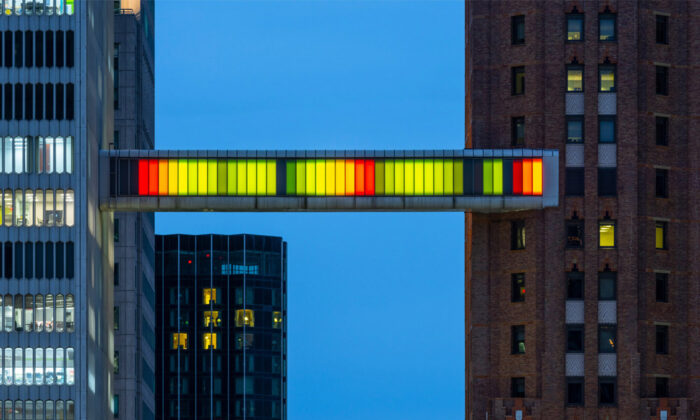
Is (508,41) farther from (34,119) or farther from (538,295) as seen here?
(34,119)

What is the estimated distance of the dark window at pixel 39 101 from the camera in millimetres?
137375

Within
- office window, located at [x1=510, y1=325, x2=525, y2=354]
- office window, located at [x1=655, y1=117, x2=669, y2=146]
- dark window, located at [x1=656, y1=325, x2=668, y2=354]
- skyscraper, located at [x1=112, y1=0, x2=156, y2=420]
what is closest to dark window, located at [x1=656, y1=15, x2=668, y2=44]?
office window, located at [x1=655, y1=117, x2=669, y2=146]

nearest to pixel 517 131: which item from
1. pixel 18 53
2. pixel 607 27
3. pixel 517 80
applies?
pixel 517 80

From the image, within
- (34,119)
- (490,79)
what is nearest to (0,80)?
(34,119)

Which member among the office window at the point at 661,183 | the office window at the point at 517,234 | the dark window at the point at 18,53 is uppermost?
the dark window at the point at 18,53

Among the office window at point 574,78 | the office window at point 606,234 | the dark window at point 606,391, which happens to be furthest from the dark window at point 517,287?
the office window at point 574,78

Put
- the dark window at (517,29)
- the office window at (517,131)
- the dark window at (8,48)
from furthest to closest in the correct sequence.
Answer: the dark window at (8,48)
the office window at (517,131)
the dark window at (517,29)

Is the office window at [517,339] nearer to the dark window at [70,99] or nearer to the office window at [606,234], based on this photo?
the office window at [606,234]

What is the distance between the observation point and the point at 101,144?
467 ft

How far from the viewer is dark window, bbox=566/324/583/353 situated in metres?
129

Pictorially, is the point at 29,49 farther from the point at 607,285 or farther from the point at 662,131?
the point at 662,131

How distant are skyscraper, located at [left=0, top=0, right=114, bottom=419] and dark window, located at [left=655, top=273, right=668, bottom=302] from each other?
46791 mm

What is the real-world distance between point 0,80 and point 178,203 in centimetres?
1854

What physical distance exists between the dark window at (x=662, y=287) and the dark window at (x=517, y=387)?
42.5 feet
